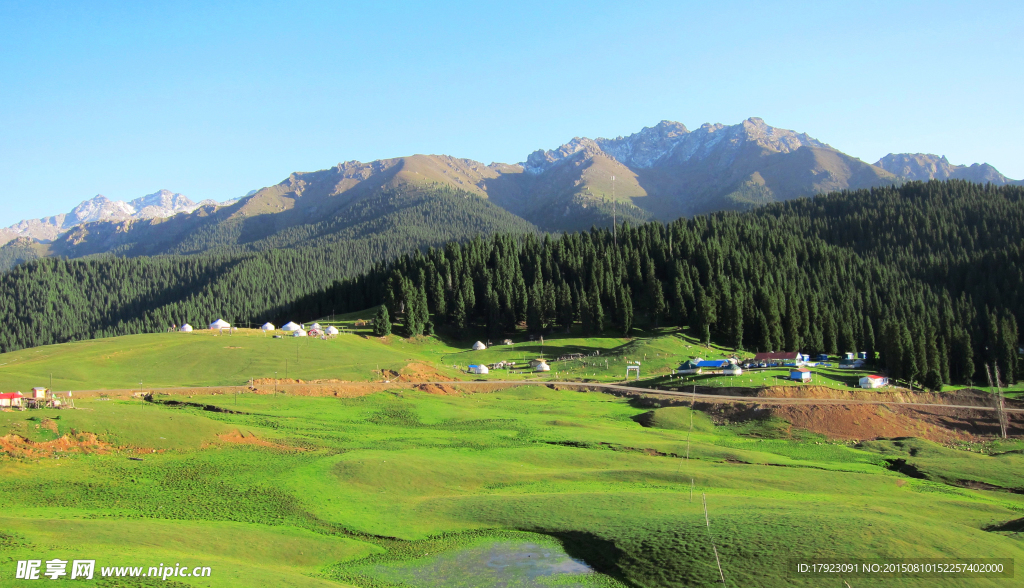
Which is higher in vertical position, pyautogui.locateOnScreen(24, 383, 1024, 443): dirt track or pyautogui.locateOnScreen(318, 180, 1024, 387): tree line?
pyautogui.locateOnScreen(318, 180, 1024, 387): tree line

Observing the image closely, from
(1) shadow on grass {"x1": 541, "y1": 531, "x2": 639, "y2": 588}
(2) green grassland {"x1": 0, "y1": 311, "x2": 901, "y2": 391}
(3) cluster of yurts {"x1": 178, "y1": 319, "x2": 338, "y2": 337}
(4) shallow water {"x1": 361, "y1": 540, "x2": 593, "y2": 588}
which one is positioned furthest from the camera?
(3) cluster of yurts {"x1": 178, "y1": 319, "x2": 338, "y2": 337}

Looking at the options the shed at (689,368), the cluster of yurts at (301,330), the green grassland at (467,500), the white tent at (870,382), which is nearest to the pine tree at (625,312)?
the shed at (689,368)

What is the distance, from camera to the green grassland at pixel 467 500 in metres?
28.1

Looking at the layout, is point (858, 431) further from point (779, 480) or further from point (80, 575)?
point (80, 575)

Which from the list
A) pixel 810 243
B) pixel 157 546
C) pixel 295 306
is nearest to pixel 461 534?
pixel 157 546

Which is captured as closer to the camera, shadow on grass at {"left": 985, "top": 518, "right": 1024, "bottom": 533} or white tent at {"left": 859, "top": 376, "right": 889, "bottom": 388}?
shadow on grass at {"left": 985, "top": 518, "right": 1024, "bottom": 533}

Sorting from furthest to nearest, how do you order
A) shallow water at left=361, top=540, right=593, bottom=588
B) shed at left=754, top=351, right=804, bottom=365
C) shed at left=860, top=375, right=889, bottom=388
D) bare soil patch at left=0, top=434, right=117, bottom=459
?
shed at left=754, top=351, right=804, bottom=365 → shed at left=860, top=375, right=889, bottom=388 → bare soil patch at left=0, top=434, right=117, bottom=459 → shallow water at left=361, top=540, right=593, bottom=588

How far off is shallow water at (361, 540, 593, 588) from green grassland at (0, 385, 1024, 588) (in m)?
0.18

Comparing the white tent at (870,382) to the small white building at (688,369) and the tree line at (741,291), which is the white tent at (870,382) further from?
the small white building at (688,369)

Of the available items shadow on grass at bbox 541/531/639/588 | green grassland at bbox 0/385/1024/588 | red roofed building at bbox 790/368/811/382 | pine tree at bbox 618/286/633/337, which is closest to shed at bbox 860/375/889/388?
red roofed building at bbox 790/368/811/382

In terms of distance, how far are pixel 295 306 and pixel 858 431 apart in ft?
500

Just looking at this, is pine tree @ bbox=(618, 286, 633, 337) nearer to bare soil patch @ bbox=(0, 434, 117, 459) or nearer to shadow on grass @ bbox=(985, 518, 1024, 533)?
shadow on grass @ bbox=(985, 518, 1024, 533)

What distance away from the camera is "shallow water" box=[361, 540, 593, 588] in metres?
27.7

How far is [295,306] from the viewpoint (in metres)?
182
